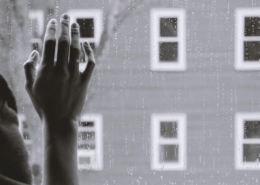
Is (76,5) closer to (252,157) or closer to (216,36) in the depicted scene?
(216,36)

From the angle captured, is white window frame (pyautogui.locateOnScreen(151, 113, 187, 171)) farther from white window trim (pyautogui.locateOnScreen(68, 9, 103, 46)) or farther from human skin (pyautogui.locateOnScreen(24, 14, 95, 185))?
human skin (pyautogui.locateOnScreen(24, 14, 95, 185))

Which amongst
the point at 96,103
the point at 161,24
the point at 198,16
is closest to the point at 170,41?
the point at 161,24

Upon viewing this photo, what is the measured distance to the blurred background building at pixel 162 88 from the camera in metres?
0.99

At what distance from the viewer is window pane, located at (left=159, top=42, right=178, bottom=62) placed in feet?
3.68

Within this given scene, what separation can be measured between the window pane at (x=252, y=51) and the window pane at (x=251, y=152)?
0.90 ft

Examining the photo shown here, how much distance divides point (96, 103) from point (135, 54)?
0.28 m

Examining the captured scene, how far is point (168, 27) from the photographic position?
3.62ft

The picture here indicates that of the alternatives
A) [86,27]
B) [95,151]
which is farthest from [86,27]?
[95,151]

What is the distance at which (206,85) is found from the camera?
1365mm

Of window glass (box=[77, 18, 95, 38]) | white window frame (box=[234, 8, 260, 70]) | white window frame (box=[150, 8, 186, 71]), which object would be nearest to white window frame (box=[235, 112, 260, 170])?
white window frame (box=[234, 8, 260, 70])

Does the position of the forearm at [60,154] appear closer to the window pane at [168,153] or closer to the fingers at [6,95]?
the fingers at [6,95]

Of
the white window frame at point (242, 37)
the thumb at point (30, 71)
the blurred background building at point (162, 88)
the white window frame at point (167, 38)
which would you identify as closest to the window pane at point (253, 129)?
the blurred background building at point (162, 88)

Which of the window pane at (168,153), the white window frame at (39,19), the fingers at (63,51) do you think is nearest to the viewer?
the fingers at (63,51)

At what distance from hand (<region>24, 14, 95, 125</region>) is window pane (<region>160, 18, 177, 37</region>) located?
28.1 inches
